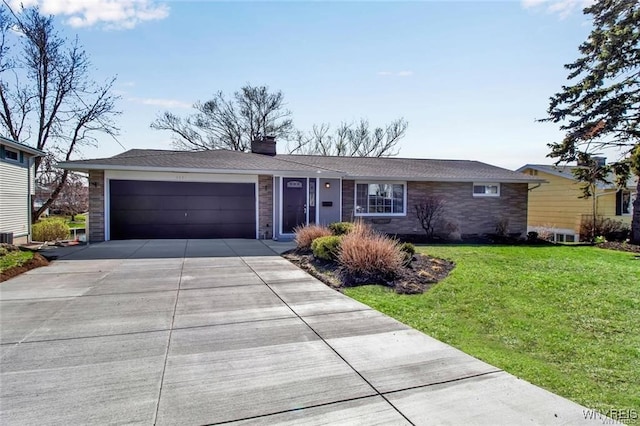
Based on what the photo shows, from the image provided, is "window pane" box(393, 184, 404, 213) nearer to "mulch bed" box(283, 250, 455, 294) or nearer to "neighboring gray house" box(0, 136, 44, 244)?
"mulch bed" box(283, 250, 455, 294)

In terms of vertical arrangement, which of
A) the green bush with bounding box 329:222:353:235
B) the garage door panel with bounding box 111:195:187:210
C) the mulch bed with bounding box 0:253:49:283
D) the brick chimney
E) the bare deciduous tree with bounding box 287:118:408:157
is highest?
the bare deciduous tree with bounding box 287:118:408:157

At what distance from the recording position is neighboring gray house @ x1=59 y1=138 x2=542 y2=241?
1248 cm

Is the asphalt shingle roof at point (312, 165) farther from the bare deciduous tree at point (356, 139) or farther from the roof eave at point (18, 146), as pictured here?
the bare deciduous tree at point (356, 139)

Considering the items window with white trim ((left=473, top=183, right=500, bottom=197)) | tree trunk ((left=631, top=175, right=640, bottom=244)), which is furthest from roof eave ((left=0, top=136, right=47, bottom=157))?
tree trunk ((left=631, top=175, right=640, bottom=244))

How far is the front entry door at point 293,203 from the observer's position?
13.6m

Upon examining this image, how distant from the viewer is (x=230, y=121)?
30406mm

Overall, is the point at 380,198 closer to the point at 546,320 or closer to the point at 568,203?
the point at 546,320

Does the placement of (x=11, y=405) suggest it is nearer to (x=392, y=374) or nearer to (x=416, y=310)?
(x=392, y=374)

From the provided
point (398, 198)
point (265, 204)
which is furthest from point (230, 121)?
point (398, 198)

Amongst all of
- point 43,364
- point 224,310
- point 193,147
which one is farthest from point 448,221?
point 193,147

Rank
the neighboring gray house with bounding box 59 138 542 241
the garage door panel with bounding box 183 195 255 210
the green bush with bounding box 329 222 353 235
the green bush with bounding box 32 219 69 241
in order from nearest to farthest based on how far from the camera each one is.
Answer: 1. the green bush with bounding box 329 222 353 235
2. the neighboring gray house with bounding box 59 138 542 241
3. the garage door panel with bounding box 183 195 255 210
4. the green bush with bounding box 32 219 69 241

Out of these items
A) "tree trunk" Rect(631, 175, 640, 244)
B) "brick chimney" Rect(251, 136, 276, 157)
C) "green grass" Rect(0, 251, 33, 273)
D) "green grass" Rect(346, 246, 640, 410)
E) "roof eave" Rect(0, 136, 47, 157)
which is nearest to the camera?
"green grass" Rect(346, 246, 640, 410)

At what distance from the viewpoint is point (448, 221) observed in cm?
1532

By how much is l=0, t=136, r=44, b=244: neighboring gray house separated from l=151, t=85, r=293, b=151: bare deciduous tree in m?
16.2
